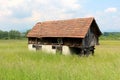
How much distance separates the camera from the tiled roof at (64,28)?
89.4 ft

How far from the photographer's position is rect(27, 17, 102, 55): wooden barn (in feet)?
89.4

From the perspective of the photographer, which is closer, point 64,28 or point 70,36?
point 70,36

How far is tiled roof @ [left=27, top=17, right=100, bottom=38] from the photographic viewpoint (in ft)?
89.4

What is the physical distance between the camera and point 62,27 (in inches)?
1188

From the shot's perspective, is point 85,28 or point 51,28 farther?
point 51,28

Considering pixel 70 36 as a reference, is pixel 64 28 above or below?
above

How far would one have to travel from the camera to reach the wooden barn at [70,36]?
2723 centimetres

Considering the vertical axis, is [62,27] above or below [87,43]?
above

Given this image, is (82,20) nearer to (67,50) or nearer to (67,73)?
(67,50)

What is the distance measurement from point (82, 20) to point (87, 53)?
376 cm

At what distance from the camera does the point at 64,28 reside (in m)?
29.6

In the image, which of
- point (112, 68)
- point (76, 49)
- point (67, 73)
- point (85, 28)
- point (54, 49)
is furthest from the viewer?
point (54, 49)

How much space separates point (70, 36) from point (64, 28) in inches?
95.0

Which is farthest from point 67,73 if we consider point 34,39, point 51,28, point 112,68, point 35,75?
point 34,39
